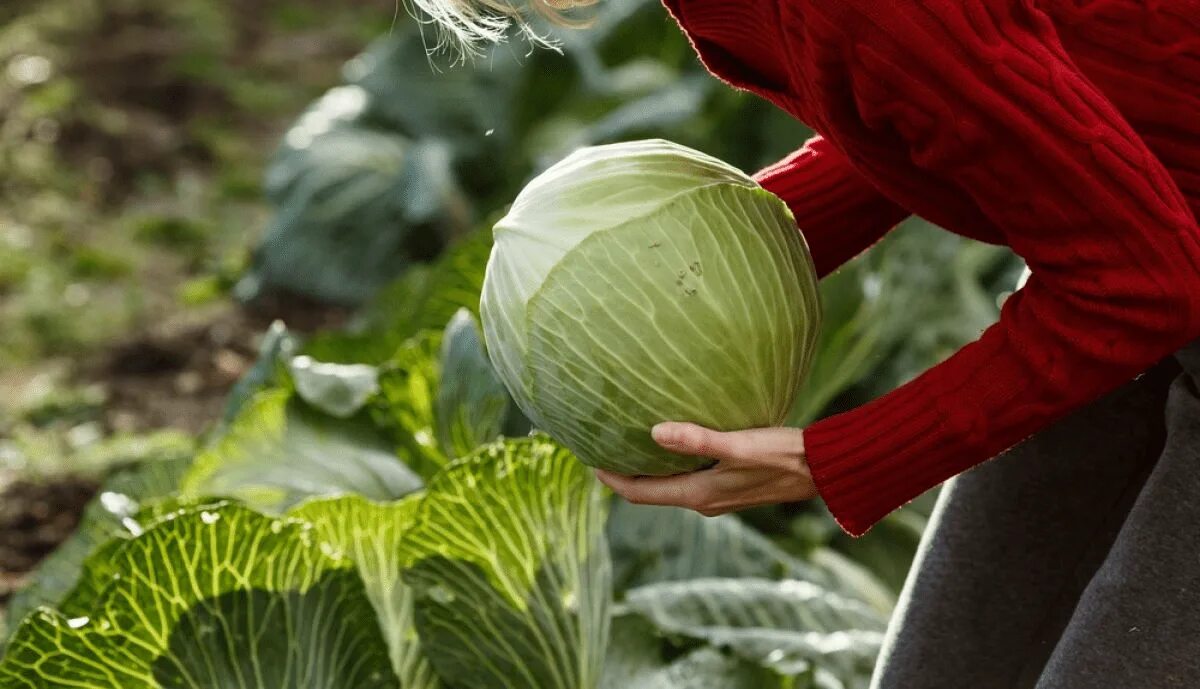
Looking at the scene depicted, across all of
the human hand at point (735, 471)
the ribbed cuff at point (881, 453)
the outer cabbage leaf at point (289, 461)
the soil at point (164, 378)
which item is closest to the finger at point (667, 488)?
the human hand at point (735, 471)

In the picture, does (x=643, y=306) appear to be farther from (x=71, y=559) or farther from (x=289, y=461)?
(x=71, y=559)

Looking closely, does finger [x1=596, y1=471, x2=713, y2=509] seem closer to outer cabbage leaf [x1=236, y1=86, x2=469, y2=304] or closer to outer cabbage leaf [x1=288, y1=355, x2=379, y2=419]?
outer cabbage leaf [x1=288, y1=355, x2=379, y2=419]

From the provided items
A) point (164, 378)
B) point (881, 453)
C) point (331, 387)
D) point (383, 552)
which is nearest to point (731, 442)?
point (881, 453)

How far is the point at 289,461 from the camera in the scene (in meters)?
2.55

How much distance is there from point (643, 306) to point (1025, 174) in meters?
0.47

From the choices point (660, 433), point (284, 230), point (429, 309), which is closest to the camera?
point (660, 433)

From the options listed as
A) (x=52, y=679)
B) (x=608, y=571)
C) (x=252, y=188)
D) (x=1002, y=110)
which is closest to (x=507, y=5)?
(x=1002, y=110)

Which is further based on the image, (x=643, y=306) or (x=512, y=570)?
(x=512, y=570)

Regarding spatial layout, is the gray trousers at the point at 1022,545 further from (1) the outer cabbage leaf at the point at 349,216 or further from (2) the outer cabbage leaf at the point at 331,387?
(1) the outer cabbage leaf at the point at 349,216

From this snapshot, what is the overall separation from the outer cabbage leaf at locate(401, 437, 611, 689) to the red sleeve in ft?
1.72

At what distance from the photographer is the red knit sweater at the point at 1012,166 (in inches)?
48.5

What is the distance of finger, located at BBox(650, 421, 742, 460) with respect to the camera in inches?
58.4

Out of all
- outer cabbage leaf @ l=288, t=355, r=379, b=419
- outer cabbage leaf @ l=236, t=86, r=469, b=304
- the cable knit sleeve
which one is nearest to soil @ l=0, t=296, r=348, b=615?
outer cabbage leaf @ l=236, t=86, r=469, b=304

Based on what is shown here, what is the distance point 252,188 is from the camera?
17.7ft
